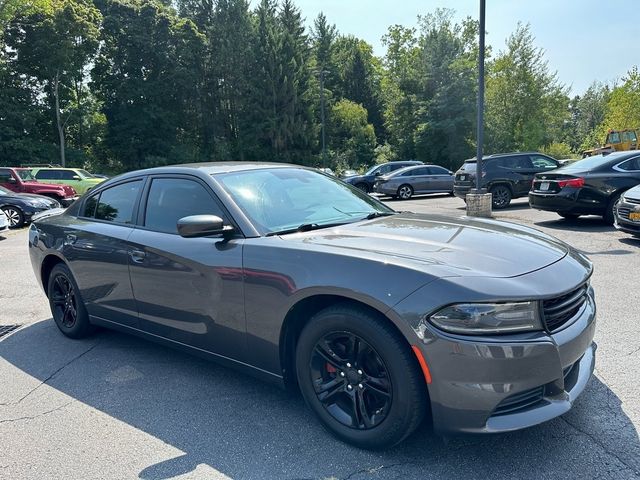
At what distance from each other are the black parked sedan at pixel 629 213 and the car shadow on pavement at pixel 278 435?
18.4ft

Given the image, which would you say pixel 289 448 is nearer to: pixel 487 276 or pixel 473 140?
pixel 487 276

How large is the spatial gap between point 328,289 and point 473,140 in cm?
4068

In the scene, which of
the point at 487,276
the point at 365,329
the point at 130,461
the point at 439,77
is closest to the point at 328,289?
the point at 365,329

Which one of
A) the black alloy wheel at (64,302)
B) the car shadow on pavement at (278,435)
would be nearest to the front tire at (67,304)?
the black alloy wheel at (64,302)

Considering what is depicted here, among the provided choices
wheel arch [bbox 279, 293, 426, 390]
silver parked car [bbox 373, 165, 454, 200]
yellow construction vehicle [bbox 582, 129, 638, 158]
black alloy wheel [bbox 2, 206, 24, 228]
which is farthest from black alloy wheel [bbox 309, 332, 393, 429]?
yellow construction vehicle [bbox 582, 129, 638, 158]

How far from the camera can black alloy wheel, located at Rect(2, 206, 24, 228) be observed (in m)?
13.8

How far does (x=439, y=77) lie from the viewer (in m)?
41.7

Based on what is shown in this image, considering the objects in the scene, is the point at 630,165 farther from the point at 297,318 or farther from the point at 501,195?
the point at 297,318

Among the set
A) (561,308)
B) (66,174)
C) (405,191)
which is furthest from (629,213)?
(66,174)

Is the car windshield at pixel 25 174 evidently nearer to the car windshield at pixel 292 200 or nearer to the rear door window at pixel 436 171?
the rear door window at pixel 436 171

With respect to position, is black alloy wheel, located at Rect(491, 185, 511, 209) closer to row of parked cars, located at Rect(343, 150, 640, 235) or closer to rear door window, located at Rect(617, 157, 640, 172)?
→ row of parked cars, located at Rect(343, 150, 640, 235)

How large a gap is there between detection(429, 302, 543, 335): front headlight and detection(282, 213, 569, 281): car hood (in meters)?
0.18

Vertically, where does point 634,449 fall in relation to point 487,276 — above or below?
below

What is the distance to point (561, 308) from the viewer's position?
7.93 ft
